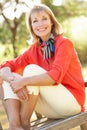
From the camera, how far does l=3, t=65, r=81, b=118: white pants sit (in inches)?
120

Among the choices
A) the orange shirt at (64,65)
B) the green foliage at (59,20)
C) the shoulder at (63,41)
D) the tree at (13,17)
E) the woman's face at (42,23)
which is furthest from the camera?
the green foliage at (59,20)

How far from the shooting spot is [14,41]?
1698cm

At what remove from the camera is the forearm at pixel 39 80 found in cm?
298

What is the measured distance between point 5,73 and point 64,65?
51cm

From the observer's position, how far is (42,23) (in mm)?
3332

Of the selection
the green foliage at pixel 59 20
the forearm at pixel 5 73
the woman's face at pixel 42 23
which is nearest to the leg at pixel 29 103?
the forearm at pixel 5 73

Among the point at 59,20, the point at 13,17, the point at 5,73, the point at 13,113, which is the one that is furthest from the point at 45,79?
the point at 59,20

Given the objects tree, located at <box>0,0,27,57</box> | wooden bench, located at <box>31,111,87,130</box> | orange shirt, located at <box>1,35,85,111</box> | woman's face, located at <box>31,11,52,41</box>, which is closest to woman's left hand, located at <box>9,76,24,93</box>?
orange shirt, located at <box>1,35,85,111</box>

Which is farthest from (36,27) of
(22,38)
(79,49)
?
(22,38)

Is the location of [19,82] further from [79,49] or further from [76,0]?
[76,0]

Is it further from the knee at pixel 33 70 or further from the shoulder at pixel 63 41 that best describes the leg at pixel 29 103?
the shoulder at pixel 63 41

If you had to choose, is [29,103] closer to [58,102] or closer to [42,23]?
[58,102]

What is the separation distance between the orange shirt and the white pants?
7 centimetres

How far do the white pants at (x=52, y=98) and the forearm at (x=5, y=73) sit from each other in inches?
2.1
